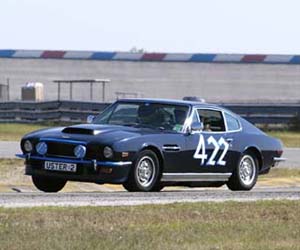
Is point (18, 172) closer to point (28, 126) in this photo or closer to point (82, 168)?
point (82, 168)

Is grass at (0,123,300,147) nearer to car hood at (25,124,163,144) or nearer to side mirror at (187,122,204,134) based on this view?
side mirror at (187,122,204,134)

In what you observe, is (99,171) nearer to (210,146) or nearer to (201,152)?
(201,152)

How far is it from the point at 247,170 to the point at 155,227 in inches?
242

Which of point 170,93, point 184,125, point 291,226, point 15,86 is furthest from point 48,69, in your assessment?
point 291,226

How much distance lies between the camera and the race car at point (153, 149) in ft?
45.3

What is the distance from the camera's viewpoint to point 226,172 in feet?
51.2

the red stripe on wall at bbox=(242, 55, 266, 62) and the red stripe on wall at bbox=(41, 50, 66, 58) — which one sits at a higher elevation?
the red stripe on wall at bbox=(41, 50, 66, 58)

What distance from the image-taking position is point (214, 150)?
50.4 feet

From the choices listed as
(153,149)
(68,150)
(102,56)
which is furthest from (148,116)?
(102,56)

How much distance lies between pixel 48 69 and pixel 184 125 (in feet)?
165

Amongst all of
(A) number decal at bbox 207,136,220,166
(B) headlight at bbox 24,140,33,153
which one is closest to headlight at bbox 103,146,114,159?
(B) headlight at bbox 24,140,33,153

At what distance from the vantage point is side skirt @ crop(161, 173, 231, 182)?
14637mm

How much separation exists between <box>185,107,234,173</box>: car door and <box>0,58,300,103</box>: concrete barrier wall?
1753 inches

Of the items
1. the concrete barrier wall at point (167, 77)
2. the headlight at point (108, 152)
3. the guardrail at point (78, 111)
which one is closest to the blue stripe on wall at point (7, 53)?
the concrete barrier wall at point (167, 77)
